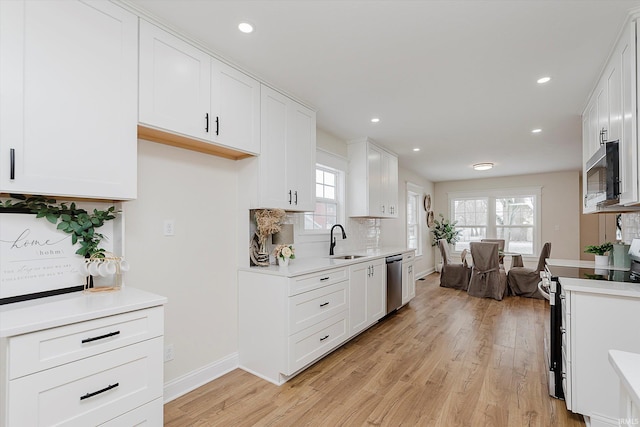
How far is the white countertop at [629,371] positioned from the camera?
0.71 m

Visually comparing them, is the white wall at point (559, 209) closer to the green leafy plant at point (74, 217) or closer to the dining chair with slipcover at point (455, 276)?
the dining chair with slipcover at point (455, 276)

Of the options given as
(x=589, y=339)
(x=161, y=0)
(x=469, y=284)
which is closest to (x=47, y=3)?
(x=161, y=0)

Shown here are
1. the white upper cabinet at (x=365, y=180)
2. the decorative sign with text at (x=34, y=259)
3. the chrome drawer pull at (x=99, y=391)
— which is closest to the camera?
the chrome drawer pull at (x=99, y=391)

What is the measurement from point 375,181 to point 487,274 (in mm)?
2831

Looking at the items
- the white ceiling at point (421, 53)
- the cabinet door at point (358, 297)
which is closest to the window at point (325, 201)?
the white ceiling at point (421, 53)

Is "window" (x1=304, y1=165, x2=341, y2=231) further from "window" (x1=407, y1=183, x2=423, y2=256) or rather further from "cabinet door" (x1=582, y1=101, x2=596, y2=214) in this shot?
"window" (x1=407, y1=183, x2=423, y2=256)

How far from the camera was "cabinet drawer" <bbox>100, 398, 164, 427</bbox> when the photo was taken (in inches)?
53.9

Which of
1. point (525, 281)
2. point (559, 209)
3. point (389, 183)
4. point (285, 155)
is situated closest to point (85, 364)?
point (285, 155)

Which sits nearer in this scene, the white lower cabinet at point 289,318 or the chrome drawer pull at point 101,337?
the chrome drawer pull at point 101,337

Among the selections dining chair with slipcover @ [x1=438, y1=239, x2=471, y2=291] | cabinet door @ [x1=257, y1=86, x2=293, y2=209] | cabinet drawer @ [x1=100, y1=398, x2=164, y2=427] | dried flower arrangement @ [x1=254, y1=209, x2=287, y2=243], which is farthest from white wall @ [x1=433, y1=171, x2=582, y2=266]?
cabinet drawer @ [x1=100, y1=398, x2=164, y2=427]

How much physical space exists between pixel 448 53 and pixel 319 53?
0.93m

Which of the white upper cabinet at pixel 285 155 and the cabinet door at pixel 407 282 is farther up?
the white upper cabinet at pixel 285 155

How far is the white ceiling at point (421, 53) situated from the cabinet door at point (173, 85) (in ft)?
0.37

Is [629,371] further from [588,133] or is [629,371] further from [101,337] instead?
[588,133]
